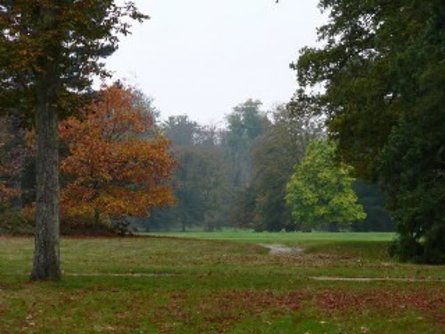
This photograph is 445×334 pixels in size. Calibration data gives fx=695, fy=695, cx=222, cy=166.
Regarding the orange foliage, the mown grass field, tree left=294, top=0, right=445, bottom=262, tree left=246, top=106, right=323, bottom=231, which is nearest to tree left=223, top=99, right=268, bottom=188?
tree left=246, top=106, right=323, bottom=231

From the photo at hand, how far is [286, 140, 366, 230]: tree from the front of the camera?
68.8m

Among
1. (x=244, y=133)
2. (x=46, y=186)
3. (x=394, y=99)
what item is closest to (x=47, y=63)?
(x=46, y=186)

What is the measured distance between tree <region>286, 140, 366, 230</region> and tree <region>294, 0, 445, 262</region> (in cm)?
3639

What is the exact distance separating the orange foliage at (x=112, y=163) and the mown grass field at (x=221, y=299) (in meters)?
20.7

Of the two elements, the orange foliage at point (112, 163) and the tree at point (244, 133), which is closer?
the orange foliage at point (112, 163)

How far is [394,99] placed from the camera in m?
27.2

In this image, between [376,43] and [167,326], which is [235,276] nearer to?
[167,326]

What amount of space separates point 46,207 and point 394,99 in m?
16.1

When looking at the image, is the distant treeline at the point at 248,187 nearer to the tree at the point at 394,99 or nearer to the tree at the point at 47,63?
the tree at the point at 394,99

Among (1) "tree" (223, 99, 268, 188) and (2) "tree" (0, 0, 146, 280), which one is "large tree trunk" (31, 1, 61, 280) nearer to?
(2) "tree" (0, 0, 146, 280)

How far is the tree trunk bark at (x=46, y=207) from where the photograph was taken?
51.7ft

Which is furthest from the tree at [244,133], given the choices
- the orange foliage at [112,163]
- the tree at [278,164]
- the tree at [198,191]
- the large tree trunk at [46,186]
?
the large tree trunk at [46,186]

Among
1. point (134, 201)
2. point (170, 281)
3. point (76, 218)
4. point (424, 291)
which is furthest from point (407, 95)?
point (76, 218)

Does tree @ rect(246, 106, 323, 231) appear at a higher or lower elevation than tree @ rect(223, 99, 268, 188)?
lower
